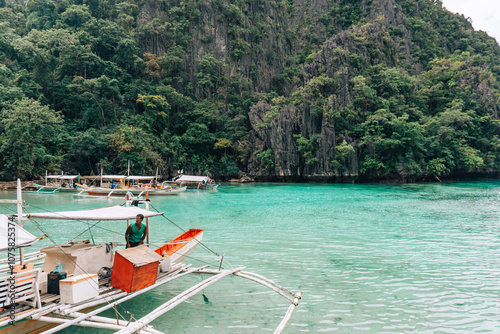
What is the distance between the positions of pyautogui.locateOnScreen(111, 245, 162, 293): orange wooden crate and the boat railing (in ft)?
4.33

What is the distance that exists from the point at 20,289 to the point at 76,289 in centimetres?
79

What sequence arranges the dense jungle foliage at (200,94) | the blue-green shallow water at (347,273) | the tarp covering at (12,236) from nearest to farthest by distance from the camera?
the tarp covering at (12,236) < the blue-green shallow water at (347,273) < the dense jungle foliage at (200,94)

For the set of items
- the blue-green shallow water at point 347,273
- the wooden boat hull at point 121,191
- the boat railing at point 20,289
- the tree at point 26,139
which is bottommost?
the blue-green shallow water at point 347,273

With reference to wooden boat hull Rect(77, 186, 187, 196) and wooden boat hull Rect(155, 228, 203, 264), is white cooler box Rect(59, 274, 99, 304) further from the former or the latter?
wooden boat hull Rect(77, 186, 187, 196)

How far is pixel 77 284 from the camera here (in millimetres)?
5121

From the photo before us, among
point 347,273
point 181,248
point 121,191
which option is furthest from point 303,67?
point 181,248

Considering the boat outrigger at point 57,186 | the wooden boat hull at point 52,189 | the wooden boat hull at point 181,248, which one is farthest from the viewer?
the boat outrigger at point 57,186

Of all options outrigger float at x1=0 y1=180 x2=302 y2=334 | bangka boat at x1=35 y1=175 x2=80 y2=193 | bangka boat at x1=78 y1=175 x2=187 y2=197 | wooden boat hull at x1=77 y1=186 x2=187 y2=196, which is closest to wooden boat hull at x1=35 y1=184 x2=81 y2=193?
bangka boat at x1=35 y1=175 x2=80 y2=193

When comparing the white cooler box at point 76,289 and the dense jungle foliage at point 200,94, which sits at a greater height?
the dense jungle foliage at point 200,94

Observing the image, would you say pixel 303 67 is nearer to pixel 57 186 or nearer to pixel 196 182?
pixel 196 182

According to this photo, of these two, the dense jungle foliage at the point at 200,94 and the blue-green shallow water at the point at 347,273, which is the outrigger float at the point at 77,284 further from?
the dense jungle foliage at the point at 200,94

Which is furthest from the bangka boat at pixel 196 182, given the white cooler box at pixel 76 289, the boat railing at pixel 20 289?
the boat railing at pixel 20 289

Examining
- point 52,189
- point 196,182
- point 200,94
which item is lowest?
point 52,189

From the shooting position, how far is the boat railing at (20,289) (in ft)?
14.9
